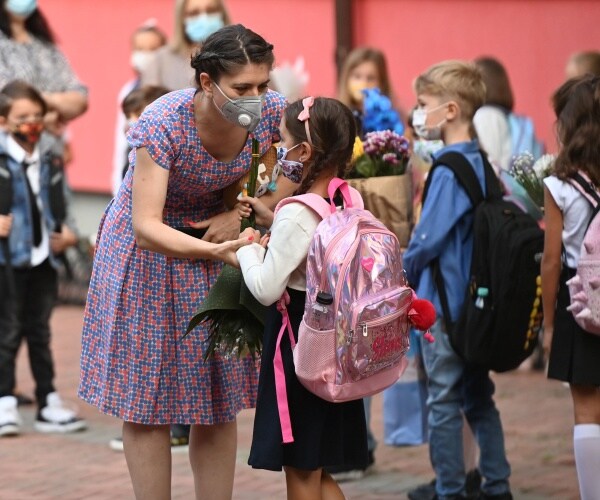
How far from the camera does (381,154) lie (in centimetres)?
598

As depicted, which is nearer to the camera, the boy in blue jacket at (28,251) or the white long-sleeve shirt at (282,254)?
the white long-sleeve shirt at (282,254)

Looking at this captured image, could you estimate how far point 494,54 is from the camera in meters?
10.1

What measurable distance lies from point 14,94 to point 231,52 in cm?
334

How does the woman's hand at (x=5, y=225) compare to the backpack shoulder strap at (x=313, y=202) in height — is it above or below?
below

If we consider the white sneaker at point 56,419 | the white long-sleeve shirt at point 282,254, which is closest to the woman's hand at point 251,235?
the white long-sleeve shirt at point 282,254

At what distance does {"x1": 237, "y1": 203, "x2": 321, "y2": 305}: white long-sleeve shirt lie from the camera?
4.31 m

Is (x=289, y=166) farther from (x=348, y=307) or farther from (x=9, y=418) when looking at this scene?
(x=9, y=418)

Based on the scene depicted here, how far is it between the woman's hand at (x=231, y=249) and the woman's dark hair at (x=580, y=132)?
1.34 meters

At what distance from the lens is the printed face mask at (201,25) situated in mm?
8250

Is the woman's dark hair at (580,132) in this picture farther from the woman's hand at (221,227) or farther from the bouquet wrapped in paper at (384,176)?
the woman's hand at (221,227)

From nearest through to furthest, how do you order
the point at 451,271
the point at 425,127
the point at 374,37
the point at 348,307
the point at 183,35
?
1. the point at 348,307
2. the point at 451,271
3. the point at 425,127
4. the point at 183,35
5. the point at 374,37

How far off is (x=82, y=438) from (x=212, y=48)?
339 centimetres

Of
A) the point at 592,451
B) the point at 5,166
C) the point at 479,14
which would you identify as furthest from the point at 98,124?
the point at 592,451

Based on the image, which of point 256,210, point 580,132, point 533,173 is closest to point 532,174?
point 533,173
